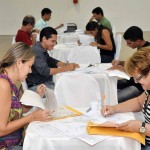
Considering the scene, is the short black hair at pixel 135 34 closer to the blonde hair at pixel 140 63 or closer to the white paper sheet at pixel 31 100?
A: the blonde hair at pixel 140 63

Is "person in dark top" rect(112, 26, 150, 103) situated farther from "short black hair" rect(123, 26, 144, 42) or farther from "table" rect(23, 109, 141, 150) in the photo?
"table" rect(23, 109, 141, 150)

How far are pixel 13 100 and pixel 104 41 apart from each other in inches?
133

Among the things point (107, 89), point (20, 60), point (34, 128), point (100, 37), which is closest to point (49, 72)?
point (107, 89)

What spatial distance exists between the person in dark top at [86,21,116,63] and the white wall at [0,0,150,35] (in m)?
5.20

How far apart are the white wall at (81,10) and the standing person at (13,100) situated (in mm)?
8610

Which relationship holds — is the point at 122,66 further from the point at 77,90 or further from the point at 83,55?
the point at 83,55

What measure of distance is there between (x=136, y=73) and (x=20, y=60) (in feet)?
2.42

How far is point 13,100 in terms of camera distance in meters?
1.82

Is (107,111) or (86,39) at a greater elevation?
(86,39)

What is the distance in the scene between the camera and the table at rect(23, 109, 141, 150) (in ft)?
4.94

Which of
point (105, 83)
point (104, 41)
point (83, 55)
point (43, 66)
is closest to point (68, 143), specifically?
point (105, 83)

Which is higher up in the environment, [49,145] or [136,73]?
[136,73]

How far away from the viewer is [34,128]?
165 centimetres

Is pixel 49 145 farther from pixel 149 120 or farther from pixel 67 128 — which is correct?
pixel 149 120
